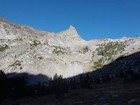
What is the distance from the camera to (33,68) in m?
165

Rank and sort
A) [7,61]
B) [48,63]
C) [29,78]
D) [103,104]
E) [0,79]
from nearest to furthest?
[103,104]
[0,79]
[29,78]
[48,63]
[7,61]

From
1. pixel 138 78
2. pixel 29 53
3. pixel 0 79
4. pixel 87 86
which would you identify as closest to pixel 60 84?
pixel 0 79

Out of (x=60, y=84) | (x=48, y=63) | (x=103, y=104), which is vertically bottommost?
(x=103, y=104)

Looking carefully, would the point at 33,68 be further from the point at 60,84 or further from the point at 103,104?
the point at 103,104

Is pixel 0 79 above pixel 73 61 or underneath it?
underneath

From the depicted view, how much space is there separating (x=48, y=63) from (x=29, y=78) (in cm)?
3067

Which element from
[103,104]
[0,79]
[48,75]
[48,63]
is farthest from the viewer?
[48,63]

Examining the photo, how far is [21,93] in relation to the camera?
5750cm

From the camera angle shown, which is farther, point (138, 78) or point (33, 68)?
point (33, 68)

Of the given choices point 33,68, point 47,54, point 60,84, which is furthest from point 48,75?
point 60,84

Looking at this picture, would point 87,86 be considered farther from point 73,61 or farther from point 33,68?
point 73,61

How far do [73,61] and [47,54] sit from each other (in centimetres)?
2115

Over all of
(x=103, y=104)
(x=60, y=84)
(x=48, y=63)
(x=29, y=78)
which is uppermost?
(x=48, y=63)

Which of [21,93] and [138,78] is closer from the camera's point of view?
[21,93]
